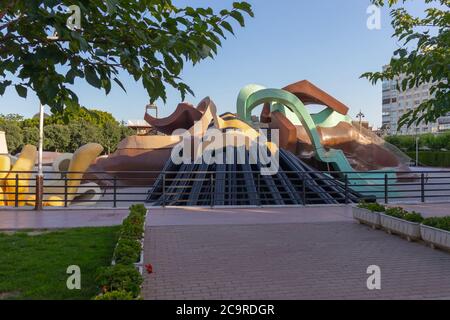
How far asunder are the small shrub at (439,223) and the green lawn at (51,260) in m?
5.45

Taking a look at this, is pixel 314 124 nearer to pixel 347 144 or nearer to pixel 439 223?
pixel 347 144

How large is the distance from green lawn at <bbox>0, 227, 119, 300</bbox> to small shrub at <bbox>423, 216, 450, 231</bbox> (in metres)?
5.45

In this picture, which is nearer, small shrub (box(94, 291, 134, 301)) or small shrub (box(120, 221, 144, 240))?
small shrub (box(94, 291, 134, 301))

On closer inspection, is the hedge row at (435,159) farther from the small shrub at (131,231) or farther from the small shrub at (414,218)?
the small shrub at (131,231)

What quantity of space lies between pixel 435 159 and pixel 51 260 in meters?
56.3

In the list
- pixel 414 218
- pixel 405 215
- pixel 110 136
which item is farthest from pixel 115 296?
pixel 110 136

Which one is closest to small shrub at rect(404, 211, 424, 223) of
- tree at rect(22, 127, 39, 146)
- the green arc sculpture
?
the green arc sculpture

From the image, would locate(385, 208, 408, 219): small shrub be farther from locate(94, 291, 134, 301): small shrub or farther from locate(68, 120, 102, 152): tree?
locate(68, 120, 102, 152): tree

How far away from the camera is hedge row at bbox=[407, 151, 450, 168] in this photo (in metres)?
51.1

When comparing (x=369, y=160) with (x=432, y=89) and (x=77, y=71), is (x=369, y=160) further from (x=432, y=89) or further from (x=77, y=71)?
(x=77, y=71)

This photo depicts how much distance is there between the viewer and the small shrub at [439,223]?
7.14m

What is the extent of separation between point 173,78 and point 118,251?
3095mm

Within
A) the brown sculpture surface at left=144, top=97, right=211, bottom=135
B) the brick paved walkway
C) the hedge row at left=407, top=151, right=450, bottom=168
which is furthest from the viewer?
the hedge row at left=407, top=151, right=450, bottom=168

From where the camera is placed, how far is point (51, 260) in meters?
6.16
